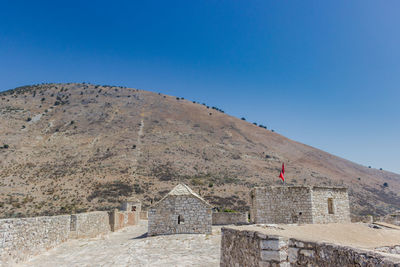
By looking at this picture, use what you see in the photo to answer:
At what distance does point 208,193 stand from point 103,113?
1998 inches

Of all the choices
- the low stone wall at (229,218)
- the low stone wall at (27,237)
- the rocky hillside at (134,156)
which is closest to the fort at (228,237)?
the low stone wall at (27,237)

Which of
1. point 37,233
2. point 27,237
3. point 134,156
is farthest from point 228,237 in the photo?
point 134,156

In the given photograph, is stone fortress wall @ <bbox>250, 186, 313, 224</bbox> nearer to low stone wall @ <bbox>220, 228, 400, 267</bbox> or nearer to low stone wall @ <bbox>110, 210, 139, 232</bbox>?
low stone wall @ <bbox>220, 228, 400, 267</bbox>

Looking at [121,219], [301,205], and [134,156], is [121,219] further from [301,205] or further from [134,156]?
[134,156]

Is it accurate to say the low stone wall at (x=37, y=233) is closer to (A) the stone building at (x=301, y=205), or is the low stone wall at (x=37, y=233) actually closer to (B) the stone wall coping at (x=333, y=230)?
(B) the stone wall coping at (x=333, y=230)

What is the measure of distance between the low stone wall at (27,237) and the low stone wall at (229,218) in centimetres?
1401

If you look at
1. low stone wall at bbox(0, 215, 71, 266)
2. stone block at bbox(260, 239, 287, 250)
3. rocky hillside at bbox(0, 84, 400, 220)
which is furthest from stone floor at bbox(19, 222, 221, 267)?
rocky hillside at bbox(0, 84, 400, 220)

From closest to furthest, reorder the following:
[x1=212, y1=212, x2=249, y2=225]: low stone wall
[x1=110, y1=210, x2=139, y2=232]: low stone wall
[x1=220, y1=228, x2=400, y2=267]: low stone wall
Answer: [x1=220, y1=228, x2=400, y2=267]: low stone wall → [x1=110, y1=210, x2=139, y2=232]: low stone wall → [x1=212, y1=212, x2=249, y2=225]: low stone wall

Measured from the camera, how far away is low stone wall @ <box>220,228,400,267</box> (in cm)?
323

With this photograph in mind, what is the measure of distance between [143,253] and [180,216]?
15.3 ft

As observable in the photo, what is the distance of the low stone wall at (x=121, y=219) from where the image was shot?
23.3m

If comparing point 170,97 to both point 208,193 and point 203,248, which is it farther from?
point 203,248

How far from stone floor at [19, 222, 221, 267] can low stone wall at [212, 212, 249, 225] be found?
9.27m

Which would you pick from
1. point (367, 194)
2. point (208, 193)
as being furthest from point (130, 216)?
point (367, 194)
